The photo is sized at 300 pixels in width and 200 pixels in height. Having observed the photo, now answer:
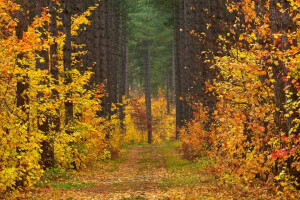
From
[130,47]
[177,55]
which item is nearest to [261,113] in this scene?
[177,55]

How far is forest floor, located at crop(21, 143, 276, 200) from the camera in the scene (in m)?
9.16

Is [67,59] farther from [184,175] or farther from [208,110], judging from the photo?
[184,175]

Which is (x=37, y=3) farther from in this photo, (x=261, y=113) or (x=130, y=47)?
(x=130, y=47)

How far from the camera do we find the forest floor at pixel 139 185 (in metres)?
9.16

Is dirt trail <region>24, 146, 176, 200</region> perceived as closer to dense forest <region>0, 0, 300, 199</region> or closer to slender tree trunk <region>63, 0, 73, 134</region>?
dense forest <region>0, 0, 300, 199</region>

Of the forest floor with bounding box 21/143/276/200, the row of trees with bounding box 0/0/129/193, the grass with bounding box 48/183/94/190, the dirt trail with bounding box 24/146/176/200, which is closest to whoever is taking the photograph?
the row of trees with bounding box 0/0/129/193

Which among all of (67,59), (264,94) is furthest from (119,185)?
(264,94)

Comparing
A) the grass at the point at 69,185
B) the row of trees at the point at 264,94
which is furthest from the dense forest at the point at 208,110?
the grass at the point at 69,185

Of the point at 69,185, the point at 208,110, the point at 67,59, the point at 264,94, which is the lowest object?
the point at 69,185

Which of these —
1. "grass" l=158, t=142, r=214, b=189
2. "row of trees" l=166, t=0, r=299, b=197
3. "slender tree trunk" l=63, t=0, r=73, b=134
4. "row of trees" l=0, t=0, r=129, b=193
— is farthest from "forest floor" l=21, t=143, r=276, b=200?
"slender tree trunk" l=63, t=0, r=73, b=134

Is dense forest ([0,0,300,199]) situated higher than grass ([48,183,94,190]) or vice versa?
dense forest ([0,0,300,199])

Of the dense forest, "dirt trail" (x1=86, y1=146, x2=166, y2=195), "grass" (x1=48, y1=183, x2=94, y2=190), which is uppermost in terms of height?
the dense forest

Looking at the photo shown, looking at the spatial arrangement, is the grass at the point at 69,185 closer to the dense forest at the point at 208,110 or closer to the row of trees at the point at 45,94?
the dense forest at the point at 208,110

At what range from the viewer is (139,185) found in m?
11.6
